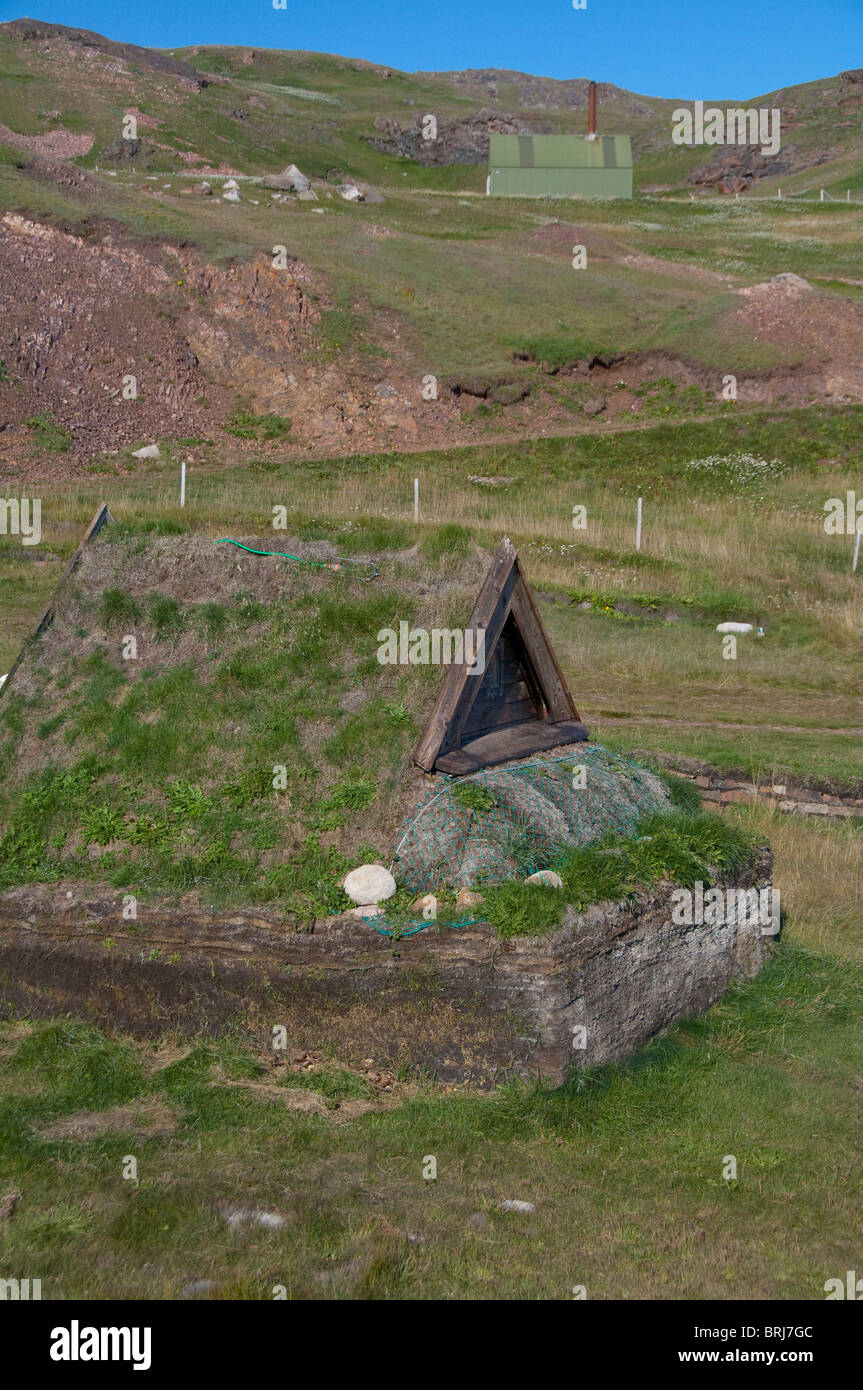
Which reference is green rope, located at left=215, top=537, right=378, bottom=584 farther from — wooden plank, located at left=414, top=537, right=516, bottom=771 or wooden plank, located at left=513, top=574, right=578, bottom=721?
wooden plank, located at left=513, top=574, right=578, bottom=721

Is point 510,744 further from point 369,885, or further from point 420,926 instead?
point 420,926

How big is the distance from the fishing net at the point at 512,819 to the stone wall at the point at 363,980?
0.62 m

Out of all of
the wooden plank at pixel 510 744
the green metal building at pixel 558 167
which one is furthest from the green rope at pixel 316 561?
the green metal building at pixel 558 167

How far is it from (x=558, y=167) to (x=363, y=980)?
267 feet

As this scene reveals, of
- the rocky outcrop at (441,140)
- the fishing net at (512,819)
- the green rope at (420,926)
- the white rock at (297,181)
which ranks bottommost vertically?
the green rope at (420,926)

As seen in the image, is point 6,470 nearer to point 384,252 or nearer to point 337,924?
point 384,252

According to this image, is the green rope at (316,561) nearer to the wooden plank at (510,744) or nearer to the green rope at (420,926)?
the wooden plank at (510,744)

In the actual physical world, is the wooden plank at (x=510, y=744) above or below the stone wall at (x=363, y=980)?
above

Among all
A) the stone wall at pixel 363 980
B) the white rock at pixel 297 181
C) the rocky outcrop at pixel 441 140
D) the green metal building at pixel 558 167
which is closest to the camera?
the stone wall at pixel 363 980

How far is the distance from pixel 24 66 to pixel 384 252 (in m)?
46.1

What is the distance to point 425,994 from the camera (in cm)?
723

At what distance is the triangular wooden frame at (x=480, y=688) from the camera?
8.62 m

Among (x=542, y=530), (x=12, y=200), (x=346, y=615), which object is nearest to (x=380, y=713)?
(x=346, y=615)

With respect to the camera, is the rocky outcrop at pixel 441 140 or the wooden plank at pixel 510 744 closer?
the wooden plank at pixel 510 744
